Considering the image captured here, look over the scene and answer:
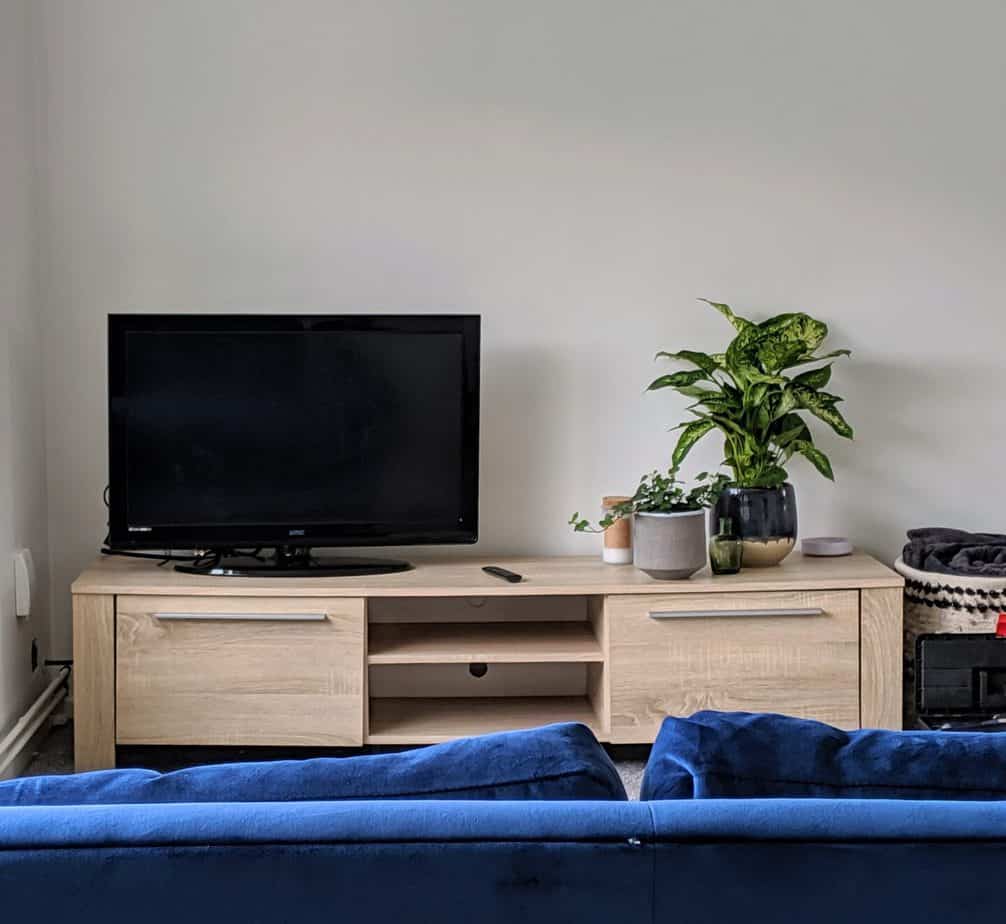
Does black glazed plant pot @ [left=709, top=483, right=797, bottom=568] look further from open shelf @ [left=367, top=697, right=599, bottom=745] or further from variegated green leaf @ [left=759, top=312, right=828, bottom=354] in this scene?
open shelf @ [left=367, top=697, right=599, bottom=745]

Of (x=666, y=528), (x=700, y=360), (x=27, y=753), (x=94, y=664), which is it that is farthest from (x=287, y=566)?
(x=700, y=360)

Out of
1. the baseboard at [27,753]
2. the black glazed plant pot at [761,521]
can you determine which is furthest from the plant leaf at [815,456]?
the baseboard at [27,753]

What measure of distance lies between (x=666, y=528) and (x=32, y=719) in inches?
70.3

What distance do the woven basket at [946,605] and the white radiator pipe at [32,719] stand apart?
2.37 metres

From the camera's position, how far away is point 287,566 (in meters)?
3.49

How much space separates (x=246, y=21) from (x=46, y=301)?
99 cm

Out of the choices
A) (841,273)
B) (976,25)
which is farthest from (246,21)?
(976,25)

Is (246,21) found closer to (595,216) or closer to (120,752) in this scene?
(595,216)

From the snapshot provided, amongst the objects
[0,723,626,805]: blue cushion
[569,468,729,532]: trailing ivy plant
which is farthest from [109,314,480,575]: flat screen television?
[0,723,626,805]: blue cushion

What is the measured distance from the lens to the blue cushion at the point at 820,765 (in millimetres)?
1219

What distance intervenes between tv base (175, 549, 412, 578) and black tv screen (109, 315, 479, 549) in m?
0.06

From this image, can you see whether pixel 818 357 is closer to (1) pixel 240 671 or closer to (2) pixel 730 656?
(2) pixel 730 656

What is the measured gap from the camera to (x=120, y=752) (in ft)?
11.3

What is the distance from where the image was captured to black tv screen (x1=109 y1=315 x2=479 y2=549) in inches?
135
